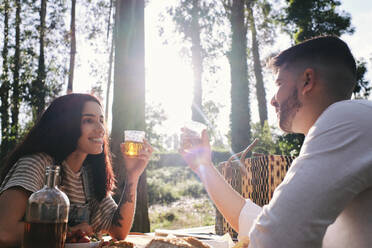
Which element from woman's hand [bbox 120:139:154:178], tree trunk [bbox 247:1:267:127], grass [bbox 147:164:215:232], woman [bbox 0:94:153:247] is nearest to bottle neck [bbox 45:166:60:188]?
woman [bbox 0:94:153:247]

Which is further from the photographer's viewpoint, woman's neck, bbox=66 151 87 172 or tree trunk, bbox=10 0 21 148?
tree trunk, bbox=10 0 21 148

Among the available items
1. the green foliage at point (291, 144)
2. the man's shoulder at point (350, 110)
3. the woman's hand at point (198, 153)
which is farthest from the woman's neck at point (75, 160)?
the green foliage at point (291, 144)

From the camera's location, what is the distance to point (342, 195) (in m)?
1.05

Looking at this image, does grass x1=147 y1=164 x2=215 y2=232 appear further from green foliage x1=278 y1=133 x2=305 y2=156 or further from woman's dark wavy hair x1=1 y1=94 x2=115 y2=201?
woman's dark wavy hair x1=1 y1=94 x2=115 y2=201

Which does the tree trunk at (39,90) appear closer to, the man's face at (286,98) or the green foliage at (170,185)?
the green foliage at (170,185)

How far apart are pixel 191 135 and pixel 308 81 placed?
34.7 inches

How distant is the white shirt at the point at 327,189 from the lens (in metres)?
1.04

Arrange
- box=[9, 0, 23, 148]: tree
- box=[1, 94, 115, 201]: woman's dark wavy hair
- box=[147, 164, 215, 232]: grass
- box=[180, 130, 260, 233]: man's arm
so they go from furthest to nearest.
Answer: box=[9, 0, 23, 148]: tree → box=[147, 164, 215, 232]: grass → box=[1, 94, 115, 201]: woman's dark wavy hair → box=[180, 130, 260, 233]: man's arm

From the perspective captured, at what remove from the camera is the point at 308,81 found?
1438 mm

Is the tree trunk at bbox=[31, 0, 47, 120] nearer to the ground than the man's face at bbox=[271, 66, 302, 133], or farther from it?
farther from it

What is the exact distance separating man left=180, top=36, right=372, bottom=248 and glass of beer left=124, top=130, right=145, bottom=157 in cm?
132

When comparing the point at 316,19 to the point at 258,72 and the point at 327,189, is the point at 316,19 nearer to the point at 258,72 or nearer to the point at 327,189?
the point at 258,72

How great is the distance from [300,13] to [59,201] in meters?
15.4

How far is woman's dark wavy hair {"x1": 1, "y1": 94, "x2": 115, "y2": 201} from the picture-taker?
2361 millimetres
